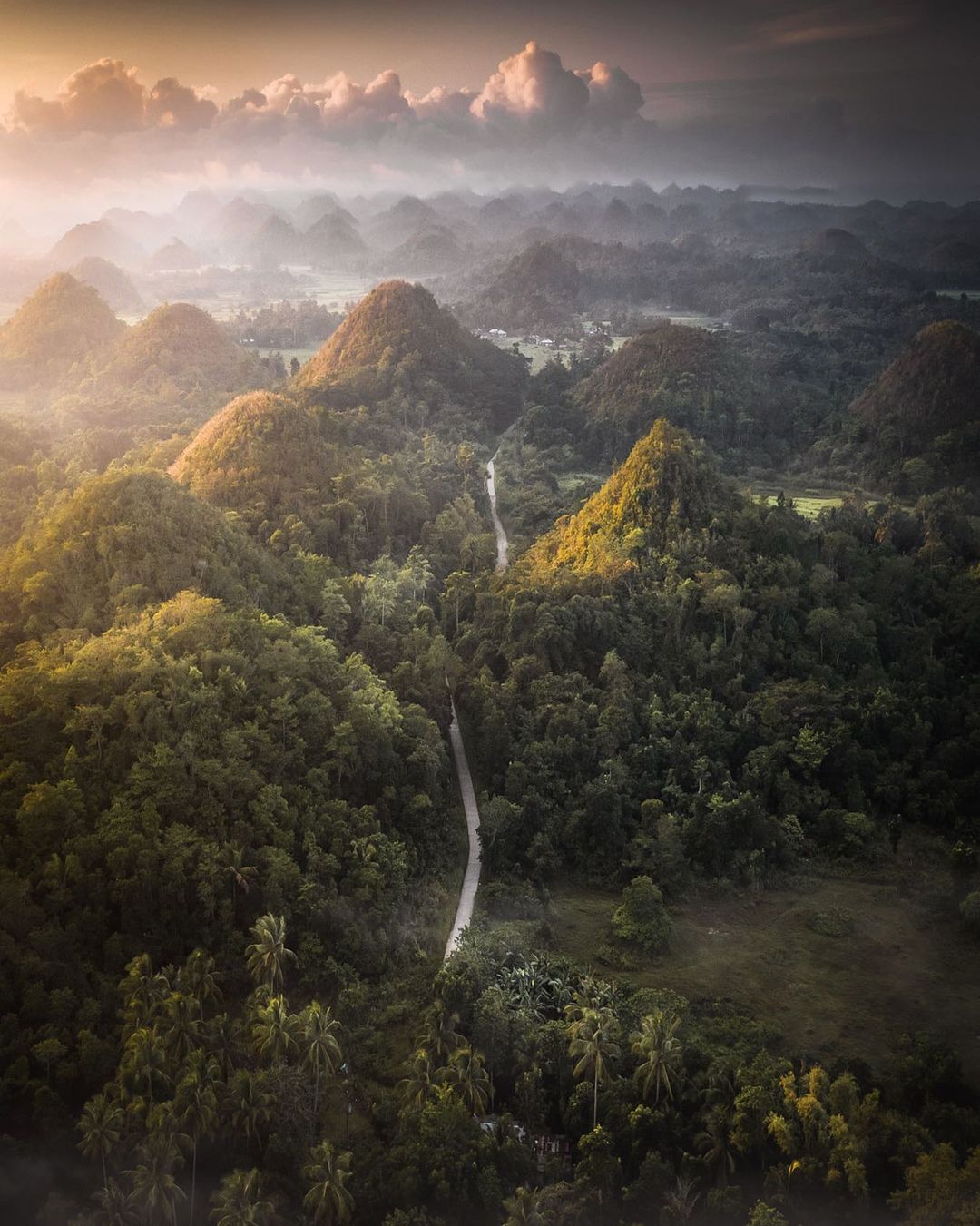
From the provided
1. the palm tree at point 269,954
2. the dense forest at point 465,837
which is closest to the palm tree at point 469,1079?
the dense forest at point 465,837

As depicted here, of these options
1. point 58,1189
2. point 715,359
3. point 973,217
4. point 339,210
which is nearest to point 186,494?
point 58,1189

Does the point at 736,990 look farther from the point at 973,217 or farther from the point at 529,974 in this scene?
the point at 973,217

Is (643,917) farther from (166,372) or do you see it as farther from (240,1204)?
(166,372)

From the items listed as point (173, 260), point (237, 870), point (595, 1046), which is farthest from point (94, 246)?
point (595, 1046)

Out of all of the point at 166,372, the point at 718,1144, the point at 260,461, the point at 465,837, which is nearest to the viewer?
the point at 718,1144

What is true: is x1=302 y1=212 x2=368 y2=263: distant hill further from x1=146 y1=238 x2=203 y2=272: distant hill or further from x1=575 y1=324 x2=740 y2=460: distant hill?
x1=575 y1=324 x2=740 y2=460: distant hill

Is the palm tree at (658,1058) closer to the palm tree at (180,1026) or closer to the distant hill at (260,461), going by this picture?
the palm tree at (180,1026)

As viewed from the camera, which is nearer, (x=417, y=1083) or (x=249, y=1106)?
(x=249, y=1106)
